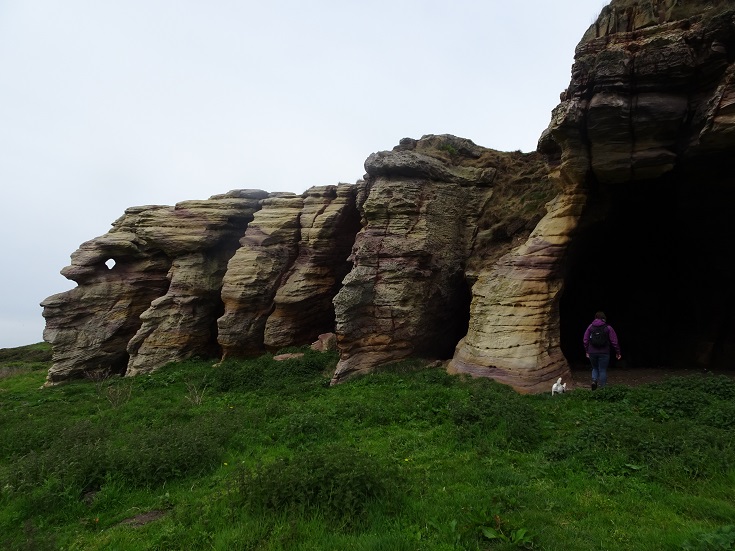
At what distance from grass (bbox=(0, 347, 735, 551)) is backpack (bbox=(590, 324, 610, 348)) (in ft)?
5.70

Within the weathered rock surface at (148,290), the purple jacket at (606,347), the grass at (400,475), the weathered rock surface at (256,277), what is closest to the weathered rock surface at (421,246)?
the grass at (400,475)

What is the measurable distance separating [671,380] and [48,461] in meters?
13.8

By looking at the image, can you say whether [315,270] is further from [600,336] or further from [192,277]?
[600,336]

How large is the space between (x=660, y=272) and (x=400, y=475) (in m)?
17.4

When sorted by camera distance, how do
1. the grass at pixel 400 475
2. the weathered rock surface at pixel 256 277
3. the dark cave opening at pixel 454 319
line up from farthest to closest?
the weathered rock surface at pixel 256 277
the dark cave opening at pixel 454 319
the grass at pixel 400 475

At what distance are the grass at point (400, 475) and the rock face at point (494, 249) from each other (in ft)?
12.8

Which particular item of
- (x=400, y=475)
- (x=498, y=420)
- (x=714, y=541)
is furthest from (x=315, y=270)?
(x=714, y=541)

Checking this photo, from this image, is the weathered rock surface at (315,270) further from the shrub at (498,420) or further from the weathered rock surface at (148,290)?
the shrub at (498,420)

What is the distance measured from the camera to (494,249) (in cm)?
1619

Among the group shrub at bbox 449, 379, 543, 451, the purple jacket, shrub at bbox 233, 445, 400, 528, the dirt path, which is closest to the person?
the purple jacket

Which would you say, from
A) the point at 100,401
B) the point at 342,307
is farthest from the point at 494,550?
the point at 100,401

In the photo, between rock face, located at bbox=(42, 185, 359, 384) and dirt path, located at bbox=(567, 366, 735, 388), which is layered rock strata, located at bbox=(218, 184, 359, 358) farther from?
dirt path, located at bbox=(567, 366, 735, 388)

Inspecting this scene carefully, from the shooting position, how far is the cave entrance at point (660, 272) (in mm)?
14359

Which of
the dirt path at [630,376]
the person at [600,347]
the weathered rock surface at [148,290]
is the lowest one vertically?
the dirt path at [630,376]
